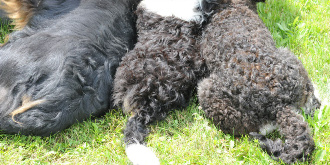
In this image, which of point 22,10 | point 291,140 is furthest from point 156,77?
point 22,10

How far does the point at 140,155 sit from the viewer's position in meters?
2.96

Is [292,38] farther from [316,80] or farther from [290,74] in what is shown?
[290,74]

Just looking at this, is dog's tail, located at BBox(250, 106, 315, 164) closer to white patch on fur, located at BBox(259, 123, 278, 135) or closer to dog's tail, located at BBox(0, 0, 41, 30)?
white patch on fur, located at BBox(259, 123, 278, 135)

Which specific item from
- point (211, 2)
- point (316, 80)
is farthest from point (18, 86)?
point (316, 80)

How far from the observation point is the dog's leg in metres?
2.92

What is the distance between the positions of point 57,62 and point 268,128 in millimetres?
2137

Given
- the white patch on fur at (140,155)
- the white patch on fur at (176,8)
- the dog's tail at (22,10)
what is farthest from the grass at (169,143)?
the dog's tail at (22,10)

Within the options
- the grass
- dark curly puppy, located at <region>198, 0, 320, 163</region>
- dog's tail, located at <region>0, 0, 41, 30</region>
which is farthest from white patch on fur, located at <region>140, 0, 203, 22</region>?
dog's tail, located at <region>0, 0, 41, 30</region>

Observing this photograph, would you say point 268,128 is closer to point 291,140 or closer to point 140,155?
point 291,140

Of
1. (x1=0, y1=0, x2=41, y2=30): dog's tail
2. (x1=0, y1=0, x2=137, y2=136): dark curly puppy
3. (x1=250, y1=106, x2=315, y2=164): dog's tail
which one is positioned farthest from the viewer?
(x1=0, y1=0, x2=41, y2=30): dog's tail

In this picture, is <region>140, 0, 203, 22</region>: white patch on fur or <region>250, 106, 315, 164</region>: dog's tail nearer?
<region>250, 106, 315, 164</region>: dog's tail

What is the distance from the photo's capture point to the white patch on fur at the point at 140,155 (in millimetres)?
2904

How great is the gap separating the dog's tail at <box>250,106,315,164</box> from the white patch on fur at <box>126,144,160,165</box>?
0.94 m

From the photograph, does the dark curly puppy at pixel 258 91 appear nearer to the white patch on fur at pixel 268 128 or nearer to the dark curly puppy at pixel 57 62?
the white patch on fur at pixel 268 128
